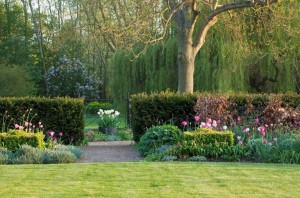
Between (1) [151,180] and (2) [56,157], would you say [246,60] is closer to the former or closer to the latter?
(2) [56,157]

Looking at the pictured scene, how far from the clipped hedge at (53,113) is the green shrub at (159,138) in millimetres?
2537

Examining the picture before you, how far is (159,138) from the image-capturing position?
1084cm

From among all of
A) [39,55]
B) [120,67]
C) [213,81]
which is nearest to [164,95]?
[213,81]

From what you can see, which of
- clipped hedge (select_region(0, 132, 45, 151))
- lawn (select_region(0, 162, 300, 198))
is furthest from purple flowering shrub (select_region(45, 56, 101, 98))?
lawn (select_region(0, 162, 300, 198))

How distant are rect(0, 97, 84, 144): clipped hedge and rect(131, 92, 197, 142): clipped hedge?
5.06 ft

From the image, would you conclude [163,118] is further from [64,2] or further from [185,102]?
[64,2]

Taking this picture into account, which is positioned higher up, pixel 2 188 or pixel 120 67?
pixel 120 67

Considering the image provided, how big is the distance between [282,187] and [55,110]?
804 centimetres

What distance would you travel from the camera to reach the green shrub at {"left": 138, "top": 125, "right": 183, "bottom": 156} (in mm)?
10727

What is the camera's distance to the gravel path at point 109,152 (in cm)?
1038

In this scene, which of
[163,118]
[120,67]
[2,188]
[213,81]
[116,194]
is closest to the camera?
[116,194]

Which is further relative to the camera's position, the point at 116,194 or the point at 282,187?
the point at 282,187

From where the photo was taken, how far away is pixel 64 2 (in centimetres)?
4222

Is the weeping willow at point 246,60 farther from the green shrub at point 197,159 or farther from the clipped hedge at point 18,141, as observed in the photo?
the green shrub at point 197,159
